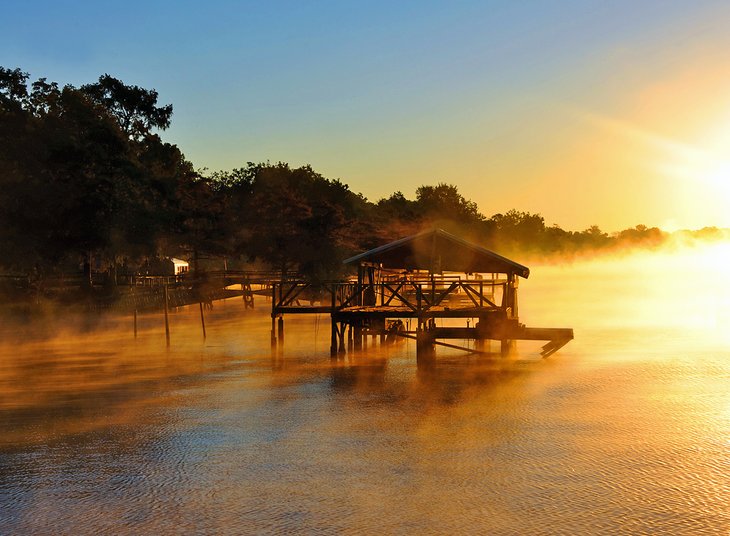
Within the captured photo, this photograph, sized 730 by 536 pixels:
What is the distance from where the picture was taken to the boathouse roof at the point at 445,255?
3362 centimetres

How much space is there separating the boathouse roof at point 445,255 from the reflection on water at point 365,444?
416 centimetres

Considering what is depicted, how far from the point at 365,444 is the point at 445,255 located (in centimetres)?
1802

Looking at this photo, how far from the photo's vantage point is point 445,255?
1350 inches

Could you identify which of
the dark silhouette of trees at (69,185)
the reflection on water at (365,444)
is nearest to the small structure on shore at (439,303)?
the reflection on water at (365,444)

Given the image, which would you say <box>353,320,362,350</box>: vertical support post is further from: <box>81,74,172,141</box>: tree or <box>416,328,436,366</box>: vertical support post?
<box>81,74,172,141</box>: tree

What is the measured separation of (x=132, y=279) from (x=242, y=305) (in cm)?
1700

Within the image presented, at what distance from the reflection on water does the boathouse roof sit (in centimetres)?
416

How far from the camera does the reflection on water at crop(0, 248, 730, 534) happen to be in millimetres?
12516

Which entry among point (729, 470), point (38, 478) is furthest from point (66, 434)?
point (729, 470)

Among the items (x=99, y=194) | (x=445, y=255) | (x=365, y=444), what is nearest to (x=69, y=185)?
(x=99, y=194)

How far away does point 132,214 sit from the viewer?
52812 mm

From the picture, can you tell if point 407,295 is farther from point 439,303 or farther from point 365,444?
point 365,444

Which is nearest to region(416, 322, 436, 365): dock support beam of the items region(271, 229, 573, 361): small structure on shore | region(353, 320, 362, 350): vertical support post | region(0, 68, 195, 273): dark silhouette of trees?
region(271, 229, 573, 361): small structure on shore

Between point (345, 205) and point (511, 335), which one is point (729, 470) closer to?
point (511, 335)
